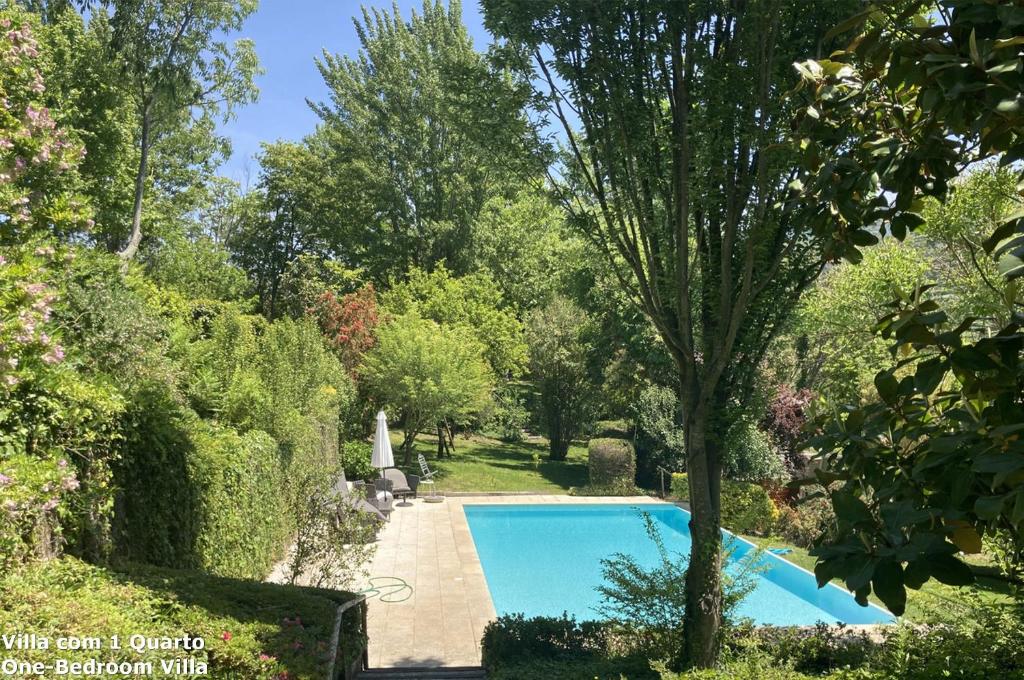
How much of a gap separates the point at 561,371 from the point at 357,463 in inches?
403

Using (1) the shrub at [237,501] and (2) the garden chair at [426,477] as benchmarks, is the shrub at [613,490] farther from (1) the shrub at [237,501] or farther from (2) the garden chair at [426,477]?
(1) the shrub at [237,501]

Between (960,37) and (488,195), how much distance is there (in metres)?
31.8

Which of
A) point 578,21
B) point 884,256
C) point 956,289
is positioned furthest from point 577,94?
point 884,256

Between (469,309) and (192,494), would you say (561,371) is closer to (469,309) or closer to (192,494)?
(469,309)

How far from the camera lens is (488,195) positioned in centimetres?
3309

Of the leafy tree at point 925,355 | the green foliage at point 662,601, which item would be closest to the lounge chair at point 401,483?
the green foliage at point 662,601

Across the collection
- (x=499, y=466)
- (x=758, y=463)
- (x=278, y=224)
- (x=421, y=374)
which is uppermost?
(x=278, y=224)

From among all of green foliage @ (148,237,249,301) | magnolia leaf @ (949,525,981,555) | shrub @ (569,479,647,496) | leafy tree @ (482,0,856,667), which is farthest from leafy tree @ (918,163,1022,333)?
green foliage @ (148,237,249,301)

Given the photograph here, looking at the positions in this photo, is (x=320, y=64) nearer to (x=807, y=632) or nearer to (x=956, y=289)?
(x=956, y=289)

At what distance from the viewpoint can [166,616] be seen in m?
4.72

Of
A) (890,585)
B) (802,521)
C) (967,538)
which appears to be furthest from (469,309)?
(890,585)

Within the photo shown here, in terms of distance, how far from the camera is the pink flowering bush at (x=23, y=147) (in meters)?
5.25

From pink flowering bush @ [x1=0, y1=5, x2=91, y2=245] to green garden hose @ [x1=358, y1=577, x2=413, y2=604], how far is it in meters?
6.86

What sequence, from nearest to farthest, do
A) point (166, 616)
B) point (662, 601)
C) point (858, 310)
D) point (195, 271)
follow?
point (166, 616) < point (662, 601) < point (858, 310) < point (195, 271)
